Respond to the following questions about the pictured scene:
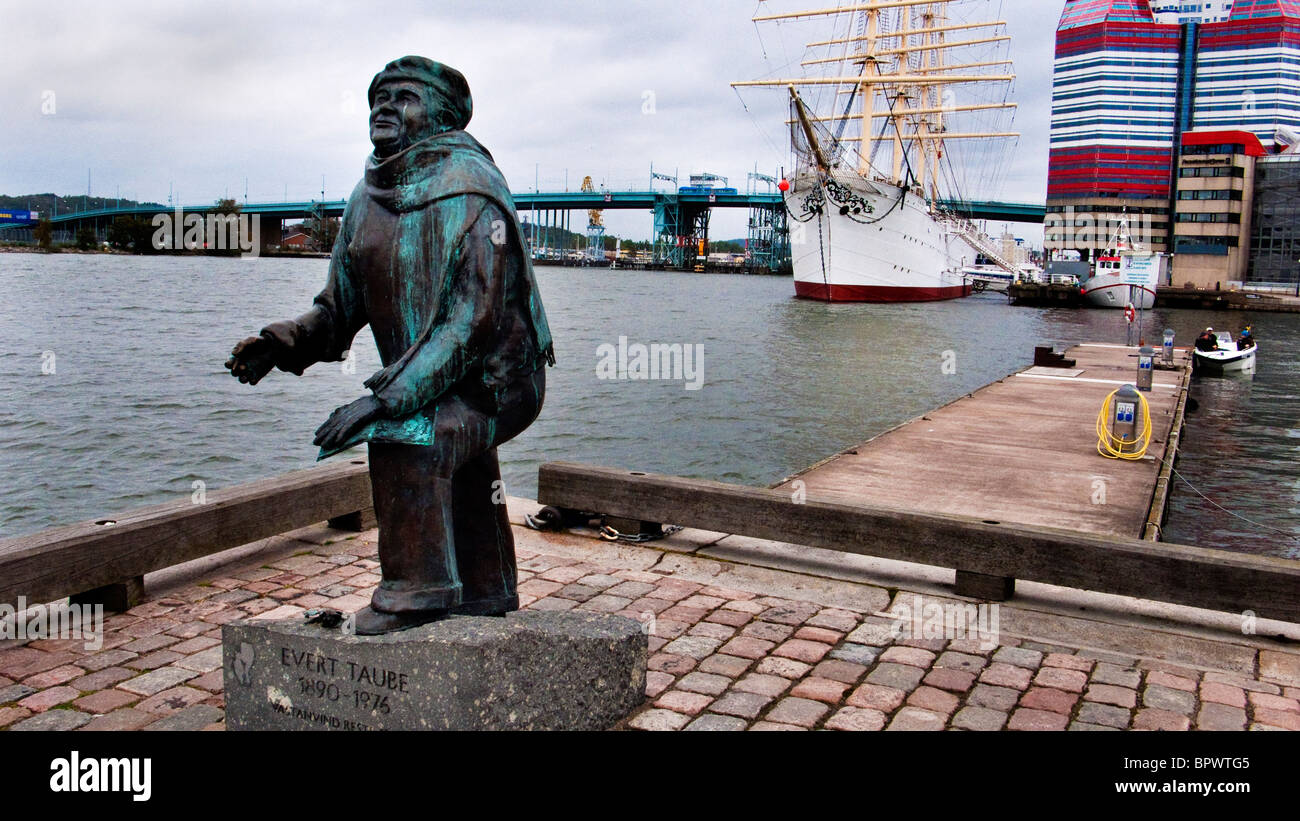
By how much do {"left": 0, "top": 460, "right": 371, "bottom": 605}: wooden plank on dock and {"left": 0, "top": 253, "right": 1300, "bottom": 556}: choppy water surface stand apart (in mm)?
6881

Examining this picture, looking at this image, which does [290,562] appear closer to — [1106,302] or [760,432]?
[760,432]

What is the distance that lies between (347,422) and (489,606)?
46.0 inches

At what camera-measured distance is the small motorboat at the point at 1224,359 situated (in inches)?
1308

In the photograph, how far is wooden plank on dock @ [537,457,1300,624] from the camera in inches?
Result: 228

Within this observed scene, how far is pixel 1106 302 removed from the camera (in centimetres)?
7888

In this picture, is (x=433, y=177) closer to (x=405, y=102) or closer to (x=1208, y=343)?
(x=405, y=102)

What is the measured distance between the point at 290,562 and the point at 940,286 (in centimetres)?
7876

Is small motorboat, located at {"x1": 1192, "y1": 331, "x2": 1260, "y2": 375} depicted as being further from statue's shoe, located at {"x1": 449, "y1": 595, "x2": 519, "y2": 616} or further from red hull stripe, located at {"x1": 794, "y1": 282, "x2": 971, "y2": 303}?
red hull stripe, located at {"x1": 794, "y1": 282, "x2": 971, "y2": 303}

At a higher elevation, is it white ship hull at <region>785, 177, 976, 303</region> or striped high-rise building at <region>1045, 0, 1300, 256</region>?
striped high-rise building at <region>1045, 0, 1300, 256</region>

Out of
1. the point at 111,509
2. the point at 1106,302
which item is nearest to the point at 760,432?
the point at 111,509

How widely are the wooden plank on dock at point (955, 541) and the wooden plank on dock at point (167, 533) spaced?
1.56 meters

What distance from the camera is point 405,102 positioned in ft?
12.8

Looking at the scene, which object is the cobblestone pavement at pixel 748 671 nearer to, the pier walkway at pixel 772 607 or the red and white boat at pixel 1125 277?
the pier walkway at pixel 772 607

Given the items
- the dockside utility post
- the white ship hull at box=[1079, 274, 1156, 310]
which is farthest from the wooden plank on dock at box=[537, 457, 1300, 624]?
the white ship hull at box=[1079, 274, 1156, 310]
